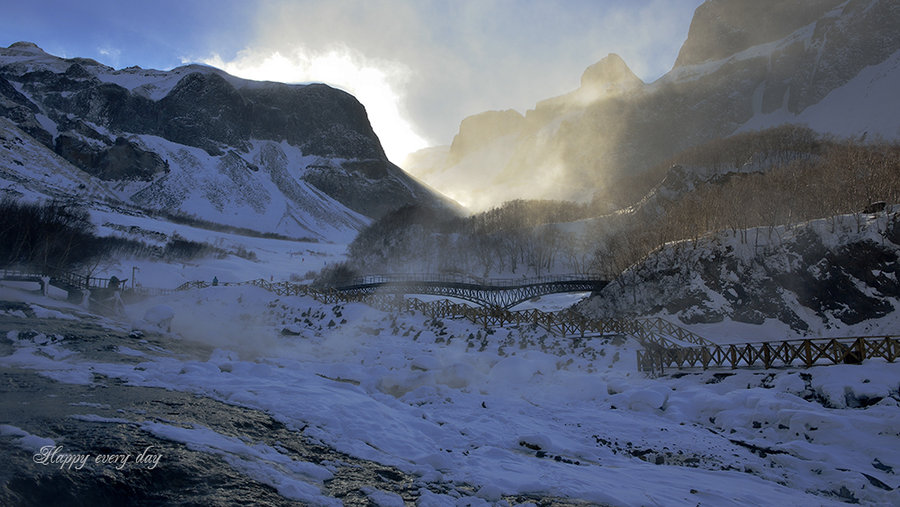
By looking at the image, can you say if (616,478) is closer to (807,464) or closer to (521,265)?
(807,464)

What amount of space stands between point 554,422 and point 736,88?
623 feet

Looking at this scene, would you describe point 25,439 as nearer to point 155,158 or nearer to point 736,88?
point 155,158

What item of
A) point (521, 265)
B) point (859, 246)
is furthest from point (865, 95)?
point (859, 246)

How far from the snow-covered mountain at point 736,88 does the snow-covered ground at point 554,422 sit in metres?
133

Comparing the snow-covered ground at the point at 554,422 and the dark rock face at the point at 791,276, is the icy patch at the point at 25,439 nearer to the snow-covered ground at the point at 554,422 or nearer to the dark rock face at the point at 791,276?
the snow-covered ground at the point at 554,422

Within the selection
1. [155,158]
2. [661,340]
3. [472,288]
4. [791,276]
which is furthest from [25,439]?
[155,158]

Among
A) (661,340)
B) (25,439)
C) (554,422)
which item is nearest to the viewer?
(25,439)

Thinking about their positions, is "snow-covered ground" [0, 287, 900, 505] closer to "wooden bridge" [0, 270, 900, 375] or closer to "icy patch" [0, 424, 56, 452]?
"icy patch" [0, 424, 56, 452]

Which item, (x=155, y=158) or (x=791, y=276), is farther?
(x=155, y=158)

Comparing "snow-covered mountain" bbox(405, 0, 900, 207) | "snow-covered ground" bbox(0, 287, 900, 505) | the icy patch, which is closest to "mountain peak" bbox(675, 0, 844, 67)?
"snow-covered mountain" bbox(405, 0, 900, 207)

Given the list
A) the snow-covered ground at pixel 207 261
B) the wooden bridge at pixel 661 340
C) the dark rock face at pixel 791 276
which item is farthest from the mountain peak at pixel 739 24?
the wooden bridge at pixel 661 340

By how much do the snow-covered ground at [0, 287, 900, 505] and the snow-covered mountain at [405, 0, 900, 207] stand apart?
133m

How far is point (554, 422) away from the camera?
41.6 ft

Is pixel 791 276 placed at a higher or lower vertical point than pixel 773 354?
higher
